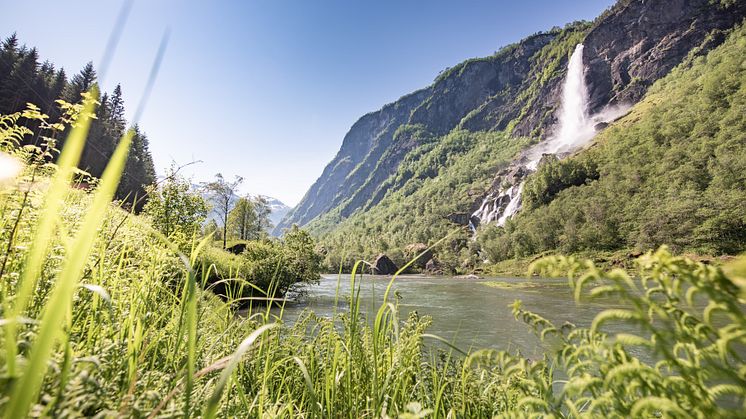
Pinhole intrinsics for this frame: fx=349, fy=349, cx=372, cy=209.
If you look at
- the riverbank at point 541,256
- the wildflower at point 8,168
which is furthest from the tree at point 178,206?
the riverbank at point 541,256

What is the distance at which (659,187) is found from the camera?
5719 cm

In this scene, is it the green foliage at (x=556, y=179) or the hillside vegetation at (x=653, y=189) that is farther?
the green foliage at (x=556, y=179)

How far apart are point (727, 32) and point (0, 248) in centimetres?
15452

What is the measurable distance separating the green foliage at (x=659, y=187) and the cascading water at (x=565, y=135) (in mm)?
8444

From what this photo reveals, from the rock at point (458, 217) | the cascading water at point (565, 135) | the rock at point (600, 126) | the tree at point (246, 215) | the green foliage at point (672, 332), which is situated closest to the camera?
the green foliage at point (672, 332)

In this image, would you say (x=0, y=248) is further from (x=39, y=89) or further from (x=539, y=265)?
(x=39, y=89)

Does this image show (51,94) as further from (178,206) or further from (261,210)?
(178,206)

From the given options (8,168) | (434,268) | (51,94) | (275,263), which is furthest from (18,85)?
(434,268)

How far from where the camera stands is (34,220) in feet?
6.76

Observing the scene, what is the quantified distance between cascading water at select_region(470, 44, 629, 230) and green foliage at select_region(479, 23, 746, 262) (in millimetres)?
8444

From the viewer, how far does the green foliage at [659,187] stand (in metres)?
45.6

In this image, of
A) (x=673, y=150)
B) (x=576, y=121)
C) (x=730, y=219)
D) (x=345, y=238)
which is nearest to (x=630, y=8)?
(x=576, y=121)

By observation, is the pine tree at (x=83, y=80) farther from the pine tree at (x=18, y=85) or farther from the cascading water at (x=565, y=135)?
the cascading water at (x=565, y=135)

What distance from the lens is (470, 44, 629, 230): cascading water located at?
301 feet
